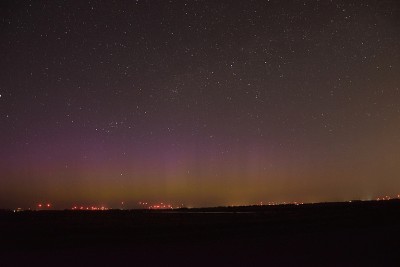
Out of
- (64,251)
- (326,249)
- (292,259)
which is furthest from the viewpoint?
(64,251)

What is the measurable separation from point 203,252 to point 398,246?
23.4 ft

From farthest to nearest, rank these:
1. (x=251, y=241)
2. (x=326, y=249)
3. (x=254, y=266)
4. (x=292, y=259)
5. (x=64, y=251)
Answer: (x=251, y=241) < (x=64, y=251) < (x=326, y=249) < (x=292, y=259) < (x=254, y=266)

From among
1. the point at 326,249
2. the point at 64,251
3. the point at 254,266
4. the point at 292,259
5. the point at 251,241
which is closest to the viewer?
the point at 254,266

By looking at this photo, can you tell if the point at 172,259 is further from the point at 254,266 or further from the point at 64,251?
the point at 64,251

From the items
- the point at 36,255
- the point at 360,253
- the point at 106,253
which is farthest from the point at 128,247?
the point at 360,253

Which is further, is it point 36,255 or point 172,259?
point 36,255

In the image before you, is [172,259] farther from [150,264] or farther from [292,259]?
[292,259]

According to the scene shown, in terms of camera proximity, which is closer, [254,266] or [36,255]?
[254,266]

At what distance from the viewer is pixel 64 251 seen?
15.4m

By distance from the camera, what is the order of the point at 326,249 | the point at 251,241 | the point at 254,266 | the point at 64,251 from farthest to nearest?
the point at 251,241, the point at 64,251, the point at 326,249, the point at 254,266

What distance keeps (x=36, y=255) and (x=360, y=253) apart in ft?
37.8

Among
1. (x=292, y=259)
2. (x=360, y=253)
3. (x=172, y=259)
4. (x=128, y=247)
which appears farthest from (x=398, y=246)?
(x=128, y=247)

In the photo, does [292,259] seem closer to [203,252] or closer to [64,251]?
[203,252]

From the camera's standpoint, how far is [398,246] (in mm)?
14344
